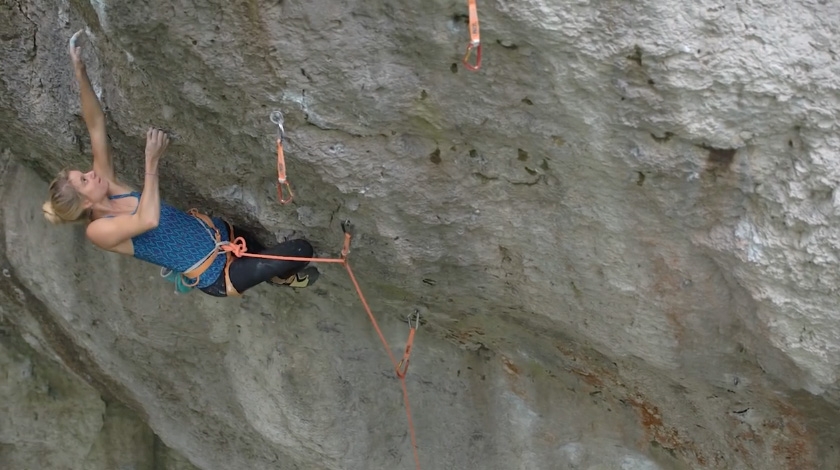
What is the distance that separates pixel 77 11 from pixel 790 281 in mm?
2183

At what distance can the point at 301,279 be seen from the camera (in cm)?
263

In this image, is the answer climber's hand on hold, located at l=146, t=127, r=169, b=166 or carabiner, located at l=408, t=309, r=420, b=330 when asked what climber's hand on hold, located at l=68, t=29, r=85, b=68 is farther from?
carabiner, located at l=408, t=309, r=420, b=330

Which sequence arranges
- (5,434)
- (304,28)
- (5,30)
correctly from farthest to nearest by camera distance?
(5,434)
(5,30)
(304,28)

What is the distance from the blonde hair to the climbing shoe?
0.63m

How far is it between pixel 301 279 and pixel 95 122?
81 cm

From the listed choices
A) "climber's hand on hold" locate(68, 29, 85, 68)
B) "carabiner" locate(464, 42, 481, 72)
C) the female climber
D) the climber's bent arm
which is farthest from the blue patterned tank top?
"carabiner" locate(464, 42, 481, 72)

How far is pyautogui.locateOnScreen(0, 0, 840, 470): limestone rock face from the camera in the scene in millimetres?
1883

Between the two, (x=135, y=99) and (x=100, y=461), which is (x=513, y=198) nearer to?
(x=135, y=99)

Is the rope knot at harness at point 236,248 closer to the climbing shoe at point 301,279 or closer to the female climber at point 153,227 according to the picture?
the female climber at point 153,227

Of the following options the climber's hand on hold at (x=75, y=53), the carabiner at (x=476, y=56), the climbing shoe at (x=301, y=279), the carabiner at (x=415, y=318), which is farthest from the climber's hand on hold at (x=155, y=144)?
the carabiner at (x=415, y=318)

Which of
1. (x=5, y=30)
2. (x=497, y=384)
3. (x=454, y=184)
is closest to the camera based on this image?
(x=454, y=184)

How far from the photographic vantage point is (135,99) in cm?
233

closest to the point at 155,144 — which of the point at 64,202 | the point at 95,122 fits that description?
the point at 95,122

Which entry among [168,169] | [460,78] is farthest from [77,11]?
[460,78]
